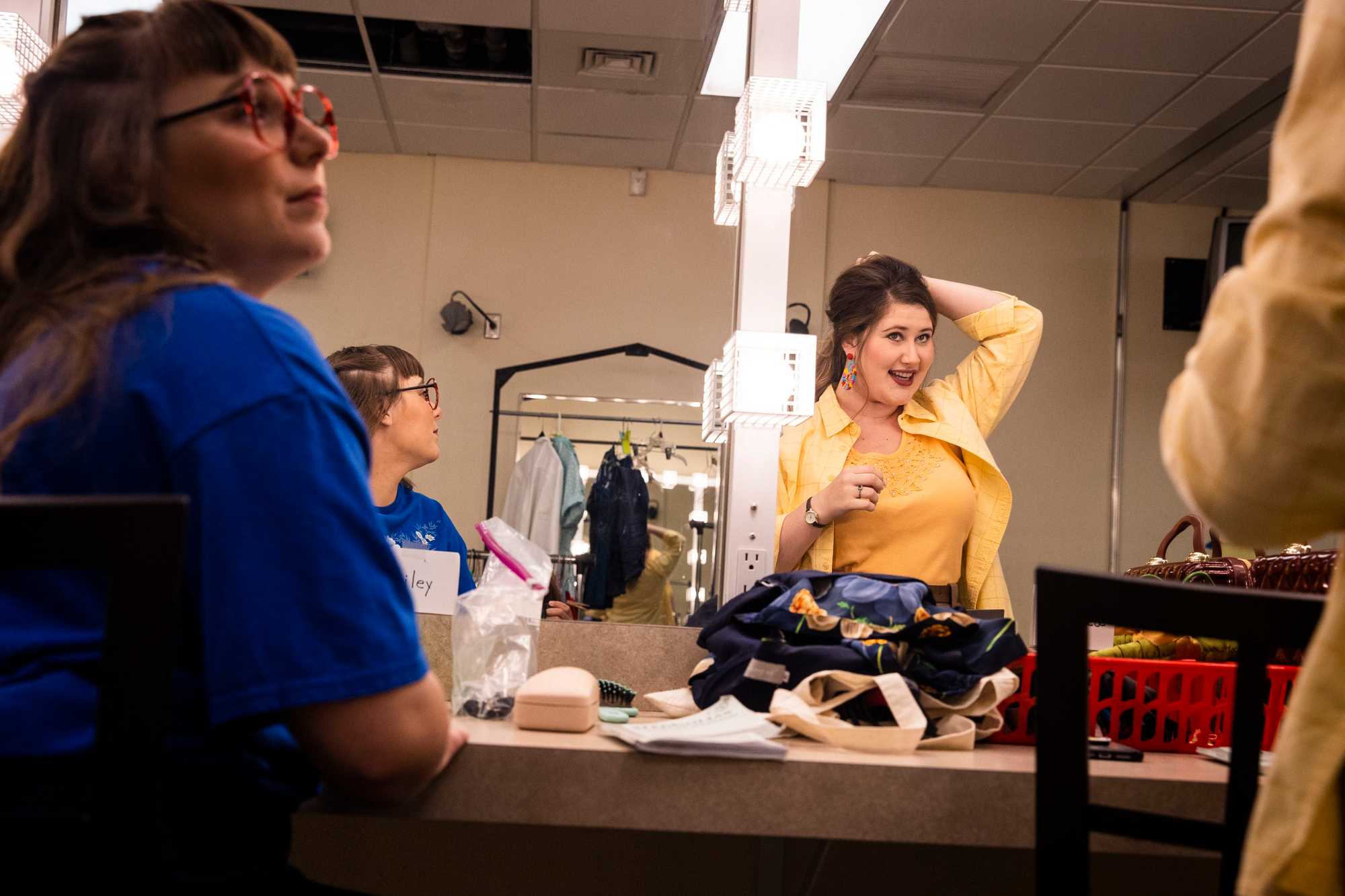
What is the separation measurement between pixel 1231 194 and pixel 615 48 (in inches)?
80.2

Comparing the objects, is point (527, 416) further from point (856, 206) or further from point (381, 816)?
point (381, 816)

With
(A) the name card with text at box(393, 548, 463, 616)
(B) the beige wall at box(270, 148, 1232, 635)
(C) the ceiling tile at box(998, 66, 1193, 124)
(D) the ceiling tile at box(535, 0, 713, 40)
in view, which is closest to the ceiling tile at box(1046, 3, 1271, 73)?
(C) the ceiling tile at box(998, 66, 1193, 124)

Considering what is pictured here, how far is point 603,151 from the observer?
271 cm

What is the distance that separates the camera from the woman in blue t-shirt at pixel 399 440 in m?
2.30

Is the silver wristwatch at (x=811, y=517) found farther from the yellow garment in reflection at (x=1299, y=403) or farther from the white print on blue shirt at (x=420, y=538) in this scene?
the yellow garment in reflection at (x=1299, y=403)

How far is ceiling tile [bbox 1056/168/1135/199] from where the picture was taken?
11.2 ft

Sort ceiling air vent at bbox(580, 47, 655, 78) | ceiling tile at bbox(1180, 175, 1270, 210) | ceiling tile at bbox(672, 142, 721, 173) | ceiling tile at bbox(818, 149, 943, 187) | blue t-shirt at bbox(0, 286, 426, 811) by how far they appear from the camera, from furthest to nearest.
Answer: ceiling tile at bbox(1180, 175, 1270, 210) → ceiling tile at bbox(818, 149, 943, 187) → ceiling air vent at bbox(580, 47, 655, 78) → ceiling tile at bbox(672, 142, 721, 173) → blue t-shirt at bbox(0, 286, 426, 811)

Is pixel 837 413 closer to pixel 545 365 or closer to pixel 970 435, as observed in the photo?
pixel 970 435

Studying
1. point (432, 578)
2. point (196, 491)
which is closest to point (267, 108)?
point (196, 491)

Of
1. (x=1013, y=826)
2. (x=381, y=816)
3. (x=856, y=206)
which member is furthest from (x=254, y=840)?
(x=856, y=206)

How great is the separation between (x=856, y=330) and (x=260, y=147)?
5.20 feet

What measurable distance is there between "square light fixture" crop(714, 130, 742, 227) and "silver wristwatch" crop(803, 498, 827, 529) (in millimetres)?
668

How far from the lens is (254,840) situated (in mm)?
893

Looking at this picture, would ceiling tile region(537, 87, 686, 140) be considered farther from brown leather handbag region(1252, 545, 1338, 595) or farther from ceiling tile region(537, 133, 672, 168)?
brown leather handbag region(1252, 545, 1338, 595)
